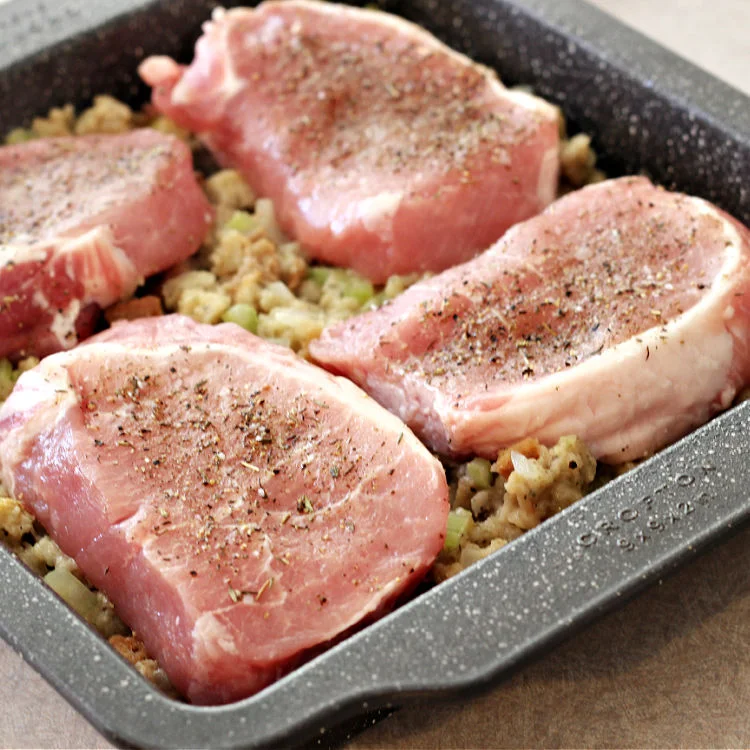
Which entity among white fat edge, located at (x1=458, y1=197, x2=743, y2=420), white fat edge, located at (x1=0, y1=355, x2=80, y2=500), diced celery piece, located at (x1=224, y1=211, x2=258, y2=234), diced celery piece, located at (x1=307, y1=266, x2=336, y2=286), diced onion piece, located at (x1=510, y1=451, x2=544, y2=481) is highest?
white fat edge, located at (x1=0, y1=355, x2=80, y2=500)

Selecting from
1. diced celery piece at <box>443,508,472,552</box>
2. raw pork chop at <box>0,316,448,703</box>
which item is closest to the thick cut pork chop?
raw pork chop at <box>0,316,448,703</box>

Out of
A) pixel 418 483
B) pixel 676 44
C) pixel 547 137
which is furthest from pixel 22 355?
pixel 676 44

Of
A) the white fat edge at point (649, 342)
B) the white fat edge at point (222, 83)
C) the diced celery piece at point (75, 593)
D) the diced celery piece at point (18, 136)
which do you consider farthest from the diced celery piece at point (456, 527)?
the diced celery piece at point (18, 136)

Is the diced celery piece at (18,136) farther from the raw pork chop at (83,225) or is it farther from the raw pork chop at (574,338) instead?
the raw pork chop at (574,338)

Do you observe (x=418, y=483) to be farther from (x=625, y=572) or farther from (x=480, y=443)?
(x=625, y=572)

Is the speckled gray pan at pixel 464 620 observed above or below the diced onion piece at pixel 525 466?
above

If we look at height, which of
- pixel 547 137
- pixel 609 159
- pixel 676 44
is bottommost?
pixel 676 44

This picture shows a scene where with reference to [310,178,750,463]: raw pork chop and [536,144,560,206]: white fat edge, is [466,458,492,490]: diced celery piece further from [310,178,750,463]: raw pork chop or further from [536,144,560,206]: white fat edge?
[536,144,560,206]: white fat edge
